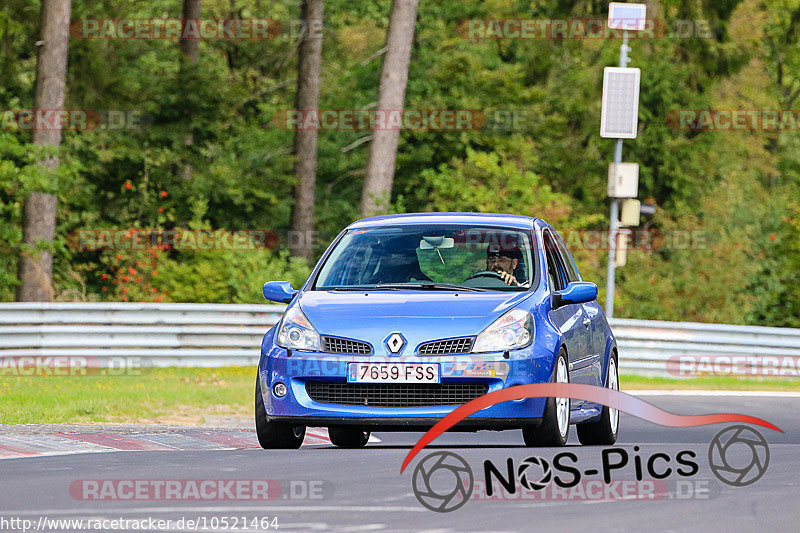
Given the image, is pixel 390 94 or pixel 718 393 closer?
pixel 718 393

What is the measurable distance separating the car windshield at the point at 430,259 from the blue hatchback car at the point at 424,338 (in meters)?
0.01

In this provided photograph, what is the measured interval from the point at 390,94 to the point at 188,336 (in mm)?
12703

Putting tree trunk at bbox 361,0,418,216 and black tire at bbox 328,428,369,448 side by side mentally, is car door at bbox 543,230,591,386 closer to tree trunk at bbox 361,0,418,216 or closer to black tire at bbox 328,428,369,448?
black tire at bbox 328,428,369,448

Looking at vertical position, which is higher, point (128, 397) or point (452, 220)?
point (452, 220)

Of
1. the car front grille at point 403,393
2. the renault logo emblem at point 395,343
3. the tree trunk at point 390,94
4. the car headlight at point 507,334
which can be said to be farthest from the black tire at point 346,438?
the tree trunk at point 390,94

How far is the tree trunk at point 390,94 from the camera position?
109 ft

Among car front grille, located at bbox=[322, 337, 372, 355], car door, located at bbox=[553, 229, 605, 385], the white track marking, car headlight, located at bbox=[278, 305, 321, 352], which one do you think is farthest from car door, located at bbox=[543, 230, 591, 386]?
the white track marking

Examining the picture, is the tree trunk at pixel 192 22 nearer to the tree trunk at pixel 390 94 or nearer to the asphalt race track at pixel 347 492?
the tree trunk at pixel 390 94

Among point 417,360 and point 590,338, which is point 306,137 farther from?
point 417,360

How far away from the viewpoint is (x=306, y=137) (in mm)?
38250

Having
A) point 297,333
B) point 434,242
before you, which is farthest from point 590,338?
point 297,333

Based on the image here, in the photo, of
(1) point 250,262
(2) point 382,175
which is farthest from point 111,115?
(1) point 250,262

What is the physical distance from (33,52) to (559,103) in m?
15.4

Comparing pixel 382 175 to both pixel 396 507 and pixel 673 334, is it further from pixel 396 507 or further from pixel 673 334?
pixel 396 507
